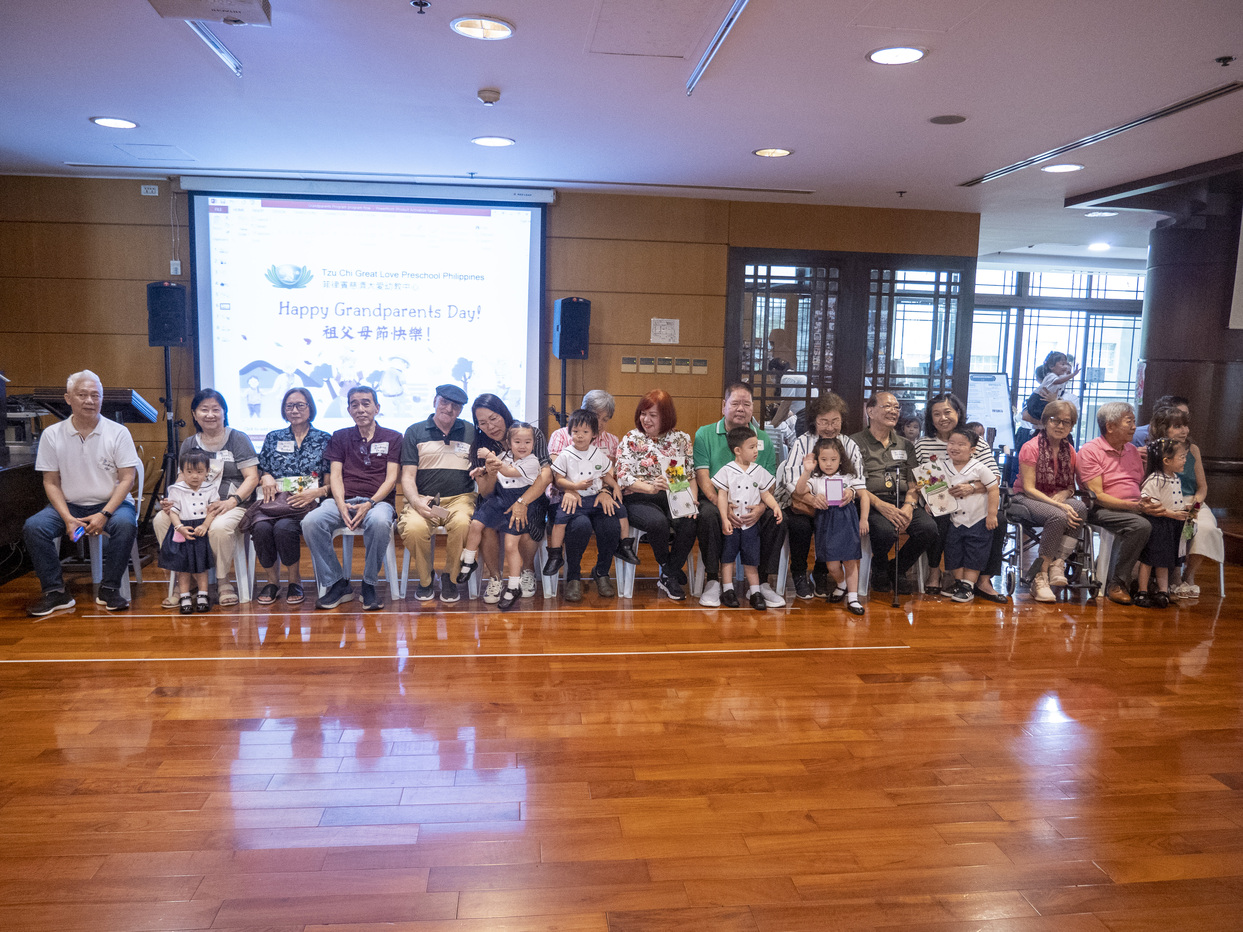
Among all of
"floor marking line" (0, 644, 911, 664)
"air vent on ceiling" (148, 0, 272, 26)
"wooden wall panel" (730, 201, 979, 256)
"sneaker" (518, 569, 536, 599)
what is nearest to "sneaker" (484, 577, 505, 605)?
"sneaker" (518, 569, 536, 599)

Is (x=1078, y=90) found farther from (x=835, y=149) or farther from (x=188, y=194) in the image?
(x=188, y=194)

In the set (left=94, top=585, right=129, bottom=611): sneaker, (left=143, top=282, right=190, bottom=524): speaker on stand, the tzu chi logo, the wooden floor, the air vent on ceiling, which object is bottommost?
the wooden floor

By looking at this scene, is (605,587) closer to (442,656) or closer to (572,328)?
(442,656)

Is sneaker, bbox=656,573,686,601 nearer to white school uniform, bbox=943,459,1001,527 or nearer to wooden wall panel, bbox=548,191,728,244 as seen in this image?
white school uniform, bbox=943,459,1001,527

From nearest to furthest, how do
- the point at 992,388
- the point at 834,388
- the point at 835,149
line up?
the point at 835,149 → the point at 834,388 → the point at 992,388

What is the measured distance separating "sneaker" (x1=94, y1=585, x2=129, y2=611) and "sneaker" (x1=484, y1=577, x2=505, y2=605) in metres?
1.90

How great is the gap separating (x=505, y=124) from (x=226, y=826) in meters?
3.77

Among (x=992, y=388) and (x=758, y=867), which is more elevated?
(x=992, y=388)

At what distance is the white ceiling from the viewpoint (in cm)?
326

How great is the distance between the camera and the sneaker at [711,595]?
15.6 feet

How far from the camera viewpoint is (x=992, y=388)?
10.1m

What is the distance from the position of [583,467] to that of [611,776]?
7.42 feet

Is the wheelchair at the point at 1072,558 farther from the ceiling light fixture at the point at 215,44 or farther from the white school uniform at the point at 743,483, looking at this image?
the ceiling light fixture at the point at 215,44

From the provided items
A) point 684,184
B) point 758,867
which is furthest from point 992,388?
point 758,867
